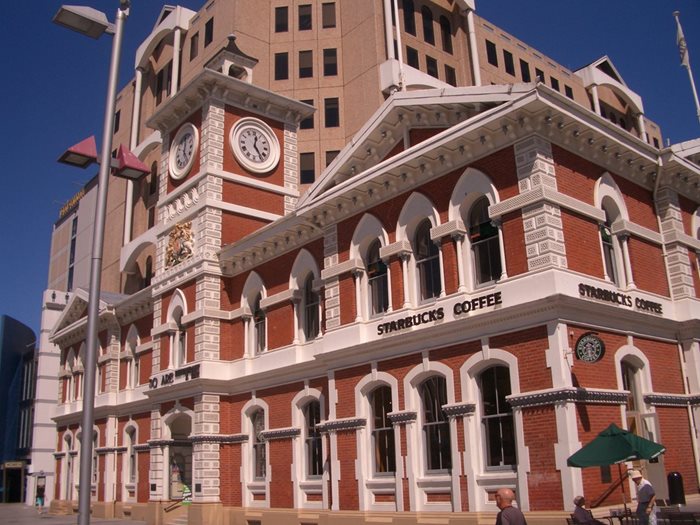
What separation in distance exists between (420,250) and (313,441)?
758 cm

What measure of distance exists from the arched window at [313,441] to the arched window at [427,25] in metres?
30.2

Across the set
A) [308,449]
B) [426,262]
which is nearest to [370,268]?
[426,262]

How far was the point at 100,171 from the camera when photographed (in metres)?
12.5

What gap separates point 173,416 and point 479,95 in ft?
57.9

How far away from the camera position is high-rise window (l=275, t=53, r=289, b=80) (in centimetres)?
4516

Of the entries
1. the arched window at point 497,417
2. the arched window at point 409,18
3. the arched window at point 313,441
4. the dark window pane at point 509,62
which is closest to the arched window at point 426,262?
the arched window at point 497,417

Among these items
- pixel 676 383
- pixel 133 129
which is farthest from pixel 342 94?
pixel 676 383

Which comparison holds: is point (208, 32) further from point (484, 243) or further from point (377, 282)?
point (484, 243)

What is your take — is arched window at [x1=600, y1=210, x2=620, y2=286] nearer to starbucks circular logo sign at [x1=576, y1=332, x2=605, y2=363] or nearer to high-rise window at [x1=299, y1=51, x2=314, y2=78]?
starbucks circular logo sign at [x1=576, y1=332, x2=605, y2=363]

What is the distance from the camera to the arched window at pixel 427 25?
46875 millimetres

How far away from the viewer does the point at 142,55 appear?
51.4m

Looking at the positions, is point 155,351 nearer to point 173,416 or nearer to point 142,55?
point 173,416

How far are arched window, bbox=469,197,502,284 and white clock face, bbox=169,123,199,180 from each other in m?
15.6

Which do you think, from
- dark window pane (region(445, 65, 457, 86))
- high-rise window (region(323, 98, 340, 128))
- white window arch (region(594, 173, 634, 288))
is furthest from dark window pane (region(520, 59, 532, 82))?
white window arch (region(594, 173, 634, 288))
